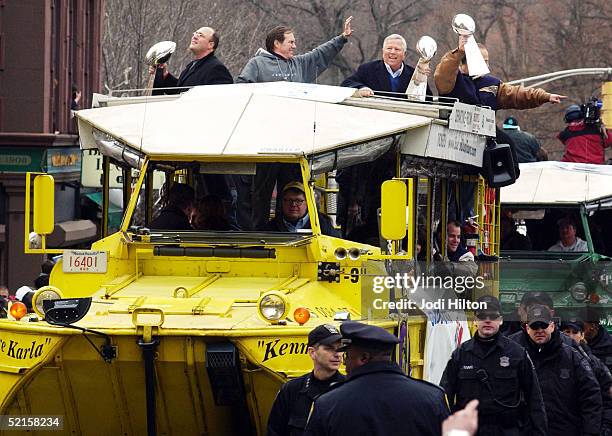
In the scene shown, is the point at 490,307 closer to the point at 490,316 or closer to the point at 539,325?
the point at 490,316

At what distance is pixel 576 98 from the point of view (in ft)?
180

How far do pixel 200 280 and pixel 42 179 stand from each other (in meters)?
1.41

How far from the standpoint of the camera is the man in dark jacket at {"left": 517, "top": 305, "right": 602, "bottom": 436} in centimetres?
1231

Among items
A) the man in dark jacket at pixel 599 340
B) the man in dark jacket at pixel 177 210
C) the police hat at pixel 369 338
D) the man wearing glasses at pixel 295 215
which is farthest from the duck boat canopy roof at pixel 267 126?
the police hat at pixel 369 338

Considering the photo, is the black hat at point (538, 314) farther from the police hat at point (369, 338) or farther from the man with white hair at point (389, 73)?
the police hat at point (369, 338)

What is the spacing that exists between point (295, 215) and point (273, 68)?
9.25 ft

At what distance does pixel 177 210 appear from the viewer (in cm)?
1298

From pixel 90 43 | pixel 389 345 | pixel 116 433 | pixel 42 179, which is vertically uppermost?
pixel 90 43

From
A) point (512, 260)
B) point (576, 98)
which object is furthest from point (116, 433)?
point (576, 98)

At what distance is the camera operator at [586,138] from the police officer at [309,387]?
50.5 ft

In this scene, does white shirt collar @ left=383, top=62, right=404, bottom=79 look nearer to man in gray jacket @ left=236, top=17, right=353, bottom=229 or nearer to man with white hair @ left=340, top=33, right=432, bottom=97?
man with white hair @ left=340, top=33, right=432, bottom=97

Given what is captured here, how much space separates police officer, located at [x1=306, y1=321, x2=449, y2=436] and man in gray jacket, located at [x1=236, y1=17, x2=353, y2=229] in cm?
508

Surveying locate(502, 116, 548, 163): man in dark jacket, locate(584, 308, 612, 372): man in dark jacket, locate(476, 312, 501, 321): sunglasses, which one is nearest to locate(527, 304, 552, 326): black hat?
locate(476, 312, 501, 321): sunglasses

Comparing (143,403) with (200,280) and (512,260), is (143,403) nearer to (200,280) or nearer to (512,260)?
(200,280)
